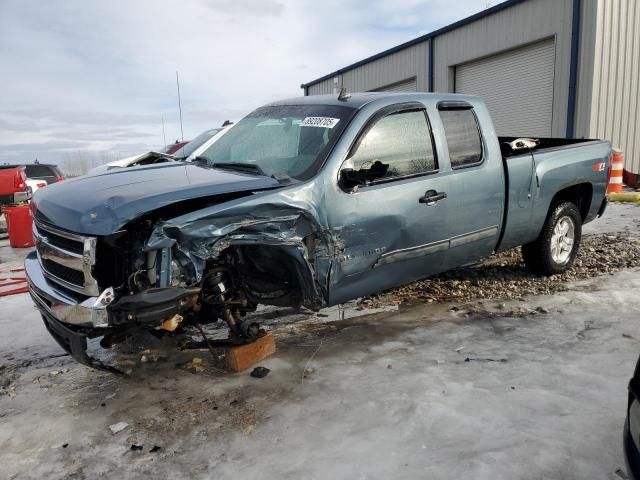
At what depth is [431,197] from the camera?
3.86 metres

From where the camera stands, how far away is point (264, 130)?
13.7 ft

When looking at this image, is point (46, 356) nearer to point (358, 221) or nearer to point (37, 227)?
point (37, 227)

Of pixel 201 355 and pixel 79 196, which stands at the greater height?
pixel 79 196

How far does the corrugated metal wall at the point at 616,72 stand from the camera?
478 inches

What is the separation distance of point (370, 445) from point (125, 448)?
129cm

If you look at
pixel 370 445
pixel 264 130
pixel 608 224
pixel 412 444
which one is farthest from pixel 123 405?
pixel 608 224

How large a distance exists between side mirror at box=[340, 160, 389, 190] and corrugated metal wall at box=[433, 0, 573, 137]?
11473 mm

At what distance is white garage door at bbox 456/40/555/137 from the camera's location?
539 inches

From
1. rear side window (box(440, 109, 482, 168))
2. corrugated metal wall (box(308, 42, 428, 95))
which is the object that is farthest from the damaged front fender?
corrugated metal wall (box(308, 42, 428, 95))

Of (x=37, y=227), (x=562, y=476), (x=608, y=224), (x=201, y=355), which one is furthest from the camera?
(x=608, y=224)

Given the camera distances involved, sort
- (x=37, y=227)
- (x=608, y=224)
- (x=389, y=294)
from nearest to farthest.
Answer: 1. (x=37, y=227)
2. (x=389, y=294)
3. (x=608, y=224)

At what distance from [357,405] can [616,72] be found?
41.7ft

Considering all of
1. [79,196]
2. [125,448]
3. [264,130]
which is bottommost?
[125,448]

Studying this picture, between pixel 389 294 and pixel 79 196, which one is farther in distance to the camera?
pixel 389 294
